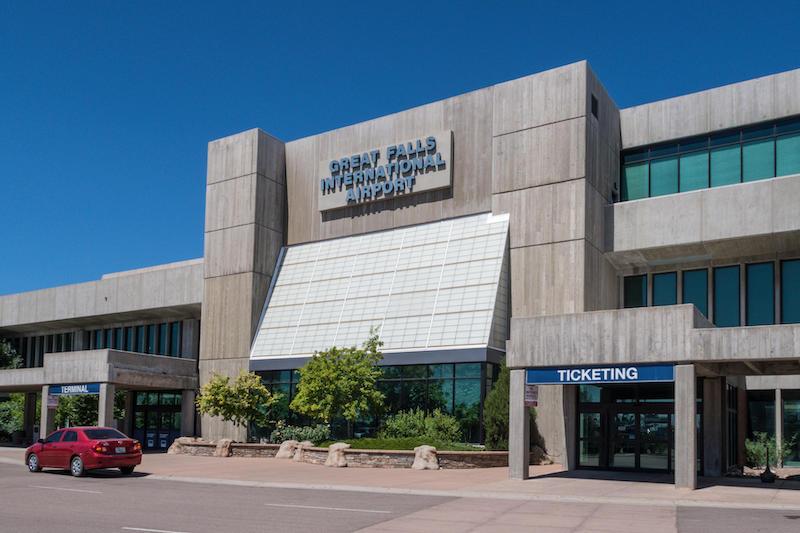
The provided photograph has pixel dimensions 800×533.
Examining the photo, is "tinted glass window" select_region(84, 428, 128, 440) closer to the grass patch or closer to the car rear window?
the car rear window

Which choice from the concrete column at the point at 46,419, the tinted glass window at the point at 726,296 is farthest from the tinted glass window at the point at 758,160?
the concrete column at the point at 46,419

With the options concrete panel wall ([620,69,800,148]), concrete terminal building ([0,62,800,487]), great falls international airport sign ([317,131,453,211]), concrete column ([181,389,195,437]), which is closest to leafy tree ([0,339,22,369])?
concrete terminal building ([0,62,800,487])

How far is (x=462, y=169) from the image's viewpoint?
39094 mm

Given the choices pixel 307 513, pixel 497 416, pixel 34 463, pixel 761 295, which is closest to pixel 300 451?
pixel 497 416

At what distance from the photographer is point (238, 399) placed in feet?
124

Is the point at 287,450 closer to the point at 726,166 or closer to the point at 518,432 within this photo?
the point at 518,432

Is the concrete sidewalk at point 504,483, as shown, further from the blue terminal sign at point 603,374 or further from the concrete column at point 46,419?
the concrete column at point 46,419

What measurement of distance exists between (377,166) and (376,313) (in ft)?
25.2

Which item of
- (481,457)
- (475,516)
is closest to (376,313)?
(481,457)

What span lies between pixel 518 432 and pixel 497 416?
6.33 metres

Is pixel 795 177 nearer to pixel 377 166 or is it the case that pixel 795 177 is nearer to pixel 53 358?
pixel 377 166

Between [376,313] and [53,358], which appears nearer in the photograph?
[376,313]

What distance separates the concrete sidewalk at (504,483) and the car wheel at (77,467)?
212cm

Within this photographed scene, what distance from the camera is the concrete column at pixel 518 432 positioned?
2536 cm
